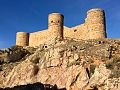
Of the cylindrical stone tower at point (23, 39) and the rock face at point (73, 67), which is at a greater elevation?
the cylindrical stone tower at point (23, 39)

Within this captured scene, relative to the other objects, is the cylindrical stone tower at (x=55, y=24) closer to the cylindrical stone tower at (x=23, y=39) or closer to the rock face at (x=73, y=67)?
the rock face at (x=73, y=67)

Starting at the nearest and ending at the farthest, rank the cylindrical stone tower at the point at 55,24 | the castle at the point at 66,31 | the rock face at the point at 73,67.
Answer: the rock face at the point at 73,67
the castle at the point at 66,31
the cylindrical stone tower at the point at 55,24

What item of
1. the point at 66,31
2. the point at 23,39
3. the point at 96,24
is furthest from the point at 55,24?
the point at 23,39

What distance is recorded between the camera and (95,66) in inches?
1167

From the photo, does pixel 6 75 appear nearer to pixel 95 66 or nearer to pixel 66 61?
pixel 66 61

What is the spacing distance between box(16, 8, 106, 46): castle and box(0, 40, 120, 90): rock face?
4.14 meters

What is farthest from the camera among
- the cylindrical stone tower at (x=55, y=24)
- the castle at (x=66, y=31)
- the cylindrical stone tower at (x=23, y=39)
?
the cylindrical stone tower at (x=23, y=39)

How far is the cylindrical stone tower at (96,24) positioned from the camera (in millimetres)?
37319

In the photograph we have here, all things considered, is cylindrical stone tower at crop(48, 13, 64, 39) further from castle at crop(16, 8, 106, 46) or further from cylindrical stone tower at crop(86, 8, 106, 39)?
cylindrical stone tower at crop(86, 8, 106, 39)

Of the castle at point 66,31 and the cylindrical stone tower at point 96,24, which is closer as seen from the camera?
the cylindrical stone tower at point 96,24

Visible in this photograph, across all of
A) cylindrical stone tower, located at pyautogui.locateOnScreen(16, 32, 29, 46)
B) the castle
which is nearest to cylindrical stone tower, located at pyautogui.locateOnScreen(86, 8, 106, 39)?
the castle

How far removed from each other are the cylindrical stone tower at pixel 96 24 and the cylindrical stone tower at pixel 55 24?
14.3ft

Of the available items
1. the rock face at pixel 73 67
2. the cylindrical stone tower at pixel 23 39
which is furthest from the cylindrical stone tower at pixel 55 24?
the cylindrical stone tower at pixel 23 39

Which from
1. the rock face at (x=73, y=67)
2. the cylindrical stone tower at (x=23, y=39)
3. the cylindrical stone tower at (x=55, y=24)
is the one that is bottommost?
the rock face at (x=73, y=67)
